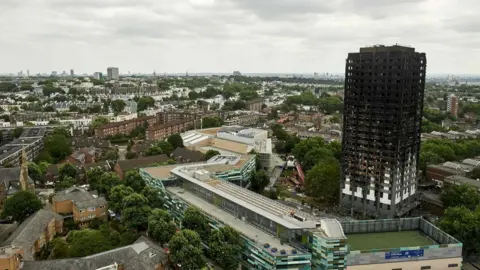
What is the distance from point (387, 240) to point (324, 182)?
45.9 ft

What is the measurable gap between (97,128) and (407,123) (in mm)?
63558

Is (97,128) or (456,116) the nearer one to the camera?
(97,128)

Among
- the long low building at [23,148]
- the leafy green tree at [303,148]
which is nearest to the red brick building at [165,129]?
the long low building at [23,148]

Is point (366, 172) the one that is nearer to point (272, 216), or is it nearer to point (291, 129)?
point (272, 216)

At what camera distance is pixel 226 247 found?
28.7m

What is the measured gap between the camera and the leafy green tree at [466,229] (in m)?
32.6

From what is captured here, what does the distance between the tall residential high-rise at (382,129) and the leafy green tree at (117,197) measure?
2353 cm

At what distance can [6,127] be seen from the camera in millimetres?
84312

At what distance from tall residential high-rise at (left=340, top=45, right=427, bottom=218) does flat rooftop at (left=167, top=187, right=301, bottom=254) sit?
16.4 metres

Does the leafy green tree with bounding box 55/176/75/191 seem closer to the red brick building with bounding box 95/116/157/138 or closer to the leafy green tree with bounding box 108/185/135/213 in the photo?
the leafy green tree with bounding box 108/185/135/213

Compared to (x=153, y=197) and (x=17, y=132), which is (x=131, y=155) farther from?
(x=17, y=132)

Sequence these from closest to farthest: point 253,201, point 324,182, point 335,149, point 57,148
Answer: point 253,201 < point 324,182 < point 335,149 < point 57,148

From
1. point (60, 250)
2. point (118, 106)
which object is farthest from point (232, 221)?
point (118, 106)

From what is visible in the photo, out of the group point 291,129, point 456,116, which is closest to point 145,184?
point 291,129
